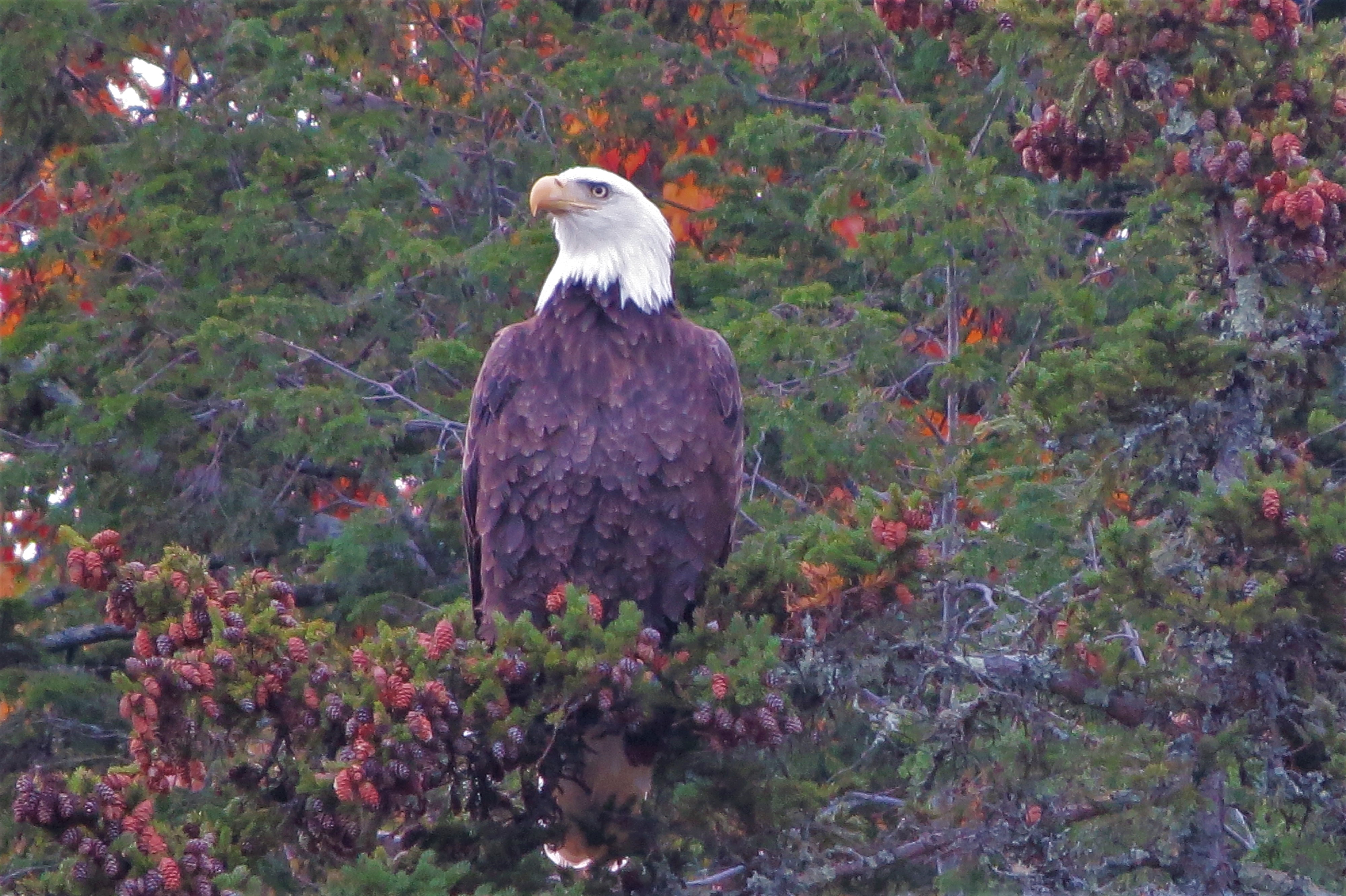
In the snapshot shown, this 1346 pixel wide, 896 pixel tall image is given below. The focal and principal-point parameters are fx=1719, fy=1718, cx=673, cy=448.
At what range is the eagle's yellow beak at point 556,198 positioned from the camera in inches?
221

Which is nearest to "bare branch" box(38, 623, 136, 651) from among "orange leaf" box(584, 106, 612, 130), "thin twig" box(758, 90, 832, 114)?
"orange leaf" box(584, 106, 612, 130)

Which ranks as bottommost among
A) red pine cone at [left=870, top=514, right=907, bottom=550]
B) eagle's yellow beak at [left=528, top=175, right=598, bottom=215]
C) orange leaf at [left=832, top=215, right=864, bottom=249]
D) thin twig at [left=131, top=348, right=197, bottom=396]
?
thin twig at [left=131, top=348, right=197, bottom=396]

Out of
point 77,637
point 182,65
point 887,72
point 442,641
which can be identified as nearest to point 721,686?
point 442,641

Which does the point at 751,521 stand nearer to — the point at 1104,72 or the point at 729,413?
the point at 729,413

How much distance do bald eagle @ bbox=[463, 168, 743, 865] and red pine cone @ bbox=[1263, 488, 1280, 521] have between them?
6.64 ft

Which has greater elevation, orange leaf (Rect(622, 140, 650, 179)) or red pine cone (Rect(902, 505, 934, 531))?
red pine cone (Rect(902, 505, 934, 531))

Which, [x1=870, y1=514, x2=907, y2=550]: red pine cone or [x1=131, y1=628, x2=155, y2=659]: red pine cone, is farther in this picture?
[x1=870, y1=514, x2=907, y2=550]: red pine cone

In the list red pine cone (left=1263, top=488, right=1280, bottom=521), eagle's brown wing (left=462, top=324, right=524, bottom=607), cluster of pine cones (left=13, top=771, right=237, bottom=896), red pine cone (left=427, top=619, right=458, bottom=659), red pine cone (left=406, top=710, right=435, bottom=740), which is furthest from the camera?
eagle's brown wing (left=462, top=324, right=524, bottom=607)

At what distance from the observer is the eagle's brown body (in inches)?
201

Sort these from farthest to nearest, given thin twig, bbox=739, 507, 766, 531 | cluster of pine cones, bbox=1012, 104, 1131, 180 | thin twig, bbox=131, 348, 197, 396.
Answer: thin twig, bbox=131, 348, 197, 396 < thin twig, bbox=739, 507, 766, 531 < cluster of pine cones, bbox=1012, 104, 1131, 180

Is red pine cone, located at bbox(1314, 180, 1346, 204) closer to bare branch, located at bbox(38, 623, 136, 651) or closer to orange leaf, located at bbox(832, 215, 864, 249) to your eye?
orange leaf, located at bbox(832, 215, 864, 249)

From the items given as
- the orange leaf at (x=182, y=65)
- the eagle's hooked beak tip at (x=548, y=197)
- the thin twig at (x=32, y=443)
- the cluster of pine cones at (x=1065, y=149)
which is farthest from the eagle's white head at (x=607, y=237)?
the orange leaf at (x=182, y=65)

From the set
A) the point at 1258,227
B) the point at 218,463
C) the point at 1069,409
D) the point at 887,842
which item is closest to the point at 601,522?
the point at 887,842

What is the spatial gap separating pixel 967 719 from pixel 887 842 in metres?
0.50
